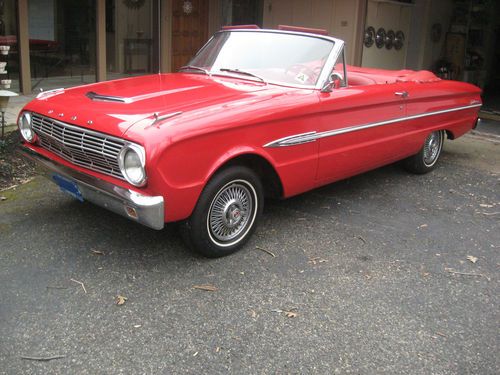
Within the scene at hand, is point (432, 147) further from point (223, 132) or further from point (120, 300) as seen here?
point (120, 300)

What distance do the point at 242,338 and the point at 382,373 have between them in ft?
2.58

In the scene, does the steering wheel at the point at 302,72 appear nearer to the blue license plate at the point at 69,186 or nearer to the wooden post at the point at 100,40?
the blue license plate at the point at 69,186

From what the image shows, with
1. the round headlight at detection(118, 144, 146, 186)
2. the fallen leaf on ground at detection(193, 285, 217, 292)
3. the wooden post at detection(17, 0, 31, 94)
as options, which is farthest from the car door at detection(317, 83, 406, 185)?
the wooden post at detection(17, 0, 31, 94)

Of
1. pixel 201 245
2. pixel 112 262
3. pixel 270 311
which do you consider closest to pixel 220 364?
pixel 270 311

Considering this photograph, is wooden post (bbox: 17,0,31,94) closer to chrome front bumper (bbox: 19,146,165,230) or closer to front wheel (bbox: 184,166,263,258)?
chrome front bumper (bbox: 19,146,165,230)

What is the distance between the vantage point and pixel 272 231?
4.43 m

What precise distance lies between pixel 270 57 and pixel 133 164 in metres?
1.95

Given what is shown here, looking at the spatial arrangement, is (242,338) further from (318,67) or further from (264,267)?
(318,67)

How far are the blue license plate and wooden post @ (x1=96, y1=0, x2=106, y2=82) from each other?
6.81 m

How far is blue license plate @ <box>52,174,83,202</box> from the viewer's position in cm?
367

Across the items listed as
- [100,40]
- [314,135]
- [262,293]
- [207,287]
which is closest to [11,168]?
[207,287]

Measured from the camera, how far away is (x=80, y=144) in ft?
11.7

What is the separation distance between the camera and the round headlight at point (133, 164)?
318 centimetres

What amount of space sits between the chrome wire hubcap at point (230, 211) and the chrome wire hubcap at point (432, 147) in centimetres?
319
